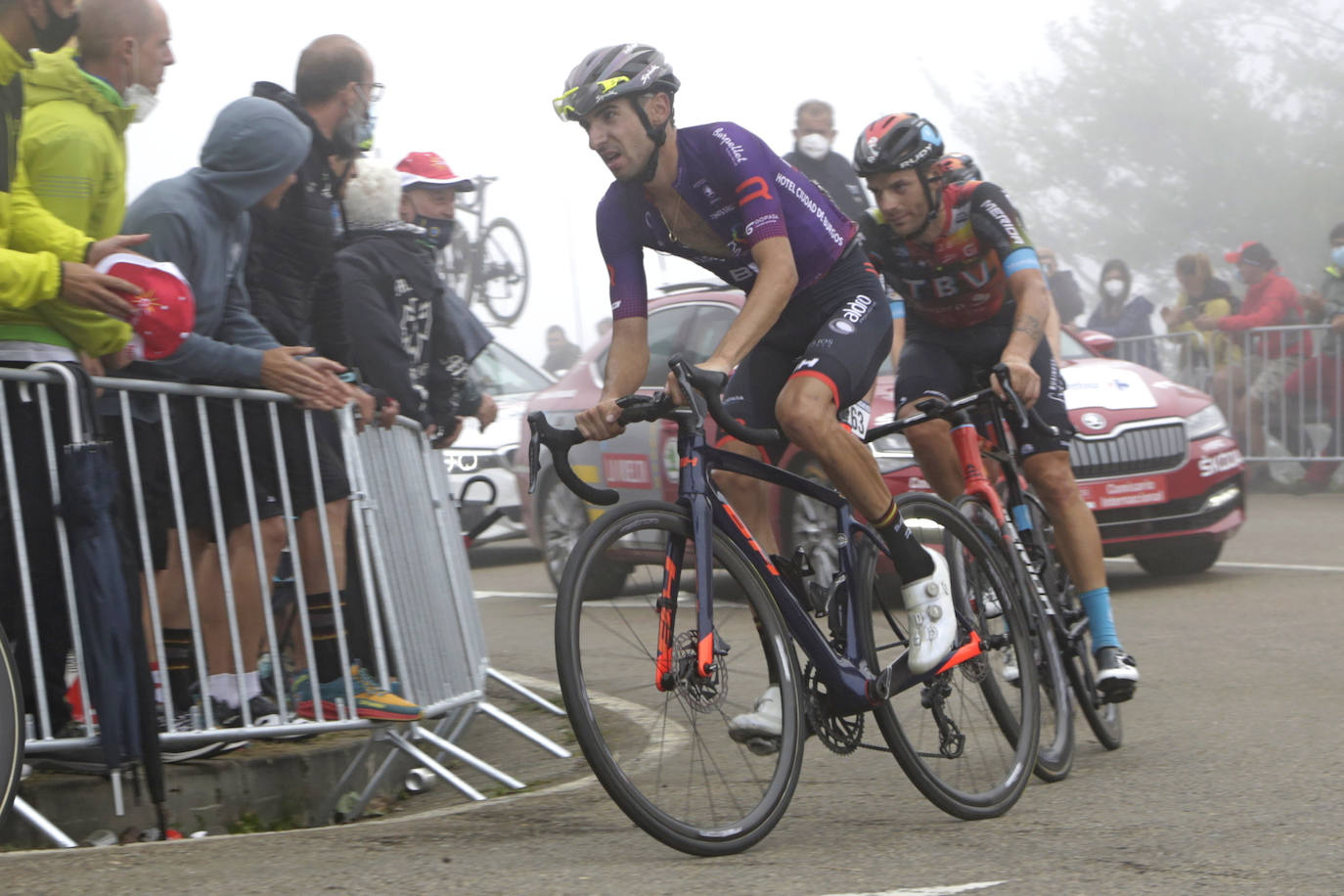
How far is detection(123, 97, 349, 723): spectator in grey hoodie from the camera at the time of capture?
5.36 meters

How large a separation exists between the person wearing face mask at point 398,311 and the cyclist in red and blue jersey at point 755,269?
1.76m

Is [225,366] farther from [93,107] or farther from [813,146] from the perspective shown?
[813,146]

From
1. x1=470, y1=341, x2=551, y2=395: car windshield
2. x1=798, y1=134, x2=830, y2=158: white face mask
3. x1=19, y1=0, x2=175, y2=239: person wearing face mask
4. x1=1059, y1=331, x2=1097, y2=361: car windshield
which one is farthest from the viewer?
x1=470, y1=341, x2=551, y2=395: car windshield

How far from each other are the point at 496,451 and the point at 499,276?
12296mm

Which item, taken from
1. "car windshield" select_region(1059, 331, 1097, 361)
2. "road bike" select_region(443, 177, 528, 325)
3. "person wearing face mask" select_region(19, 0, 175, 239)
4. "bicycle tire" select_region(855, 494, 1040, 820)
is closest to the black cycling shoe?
"bicycle tire" select_region(855, 494, 1040, 820)

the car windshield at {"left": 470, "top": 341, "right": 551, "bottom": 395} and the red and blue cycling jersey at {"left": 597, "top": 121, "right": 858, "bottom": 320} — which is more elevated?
the red and blue cycling jersey at {"left": 597, "top": 121, "right": 858, "bottom": 320}

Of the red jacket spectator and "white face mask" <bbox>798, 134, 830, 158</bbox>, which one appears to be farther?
the red jacket spectator

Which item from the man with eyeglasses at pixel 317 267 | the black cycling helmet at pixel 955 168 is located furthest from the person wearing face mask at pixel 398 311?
the black cycling helmet at pixel 955 168

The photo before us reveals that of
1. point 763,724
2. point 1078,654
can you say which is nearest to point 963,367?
point 1078,654

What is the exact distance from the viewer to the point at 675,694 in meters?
4.48

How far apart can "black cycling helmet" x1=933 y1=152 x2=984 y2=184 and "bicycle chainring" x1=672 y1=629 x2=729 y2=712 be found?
7.64 feet

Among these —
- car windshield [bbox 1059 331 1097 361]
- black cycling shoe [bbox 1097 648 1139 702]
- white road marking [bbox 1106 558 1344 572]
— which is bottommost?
white road marking [bbox 1106 558 1344 572]

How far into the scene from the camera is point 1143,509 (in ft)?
31.7

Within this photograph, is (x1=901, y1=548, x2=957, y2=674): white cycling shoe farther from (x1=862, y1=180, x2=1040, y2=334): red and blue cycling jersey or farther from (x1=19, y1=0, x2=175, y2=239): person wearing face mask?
(x1=19, y1=0, x2=175, y2=239): person wearing face mask
